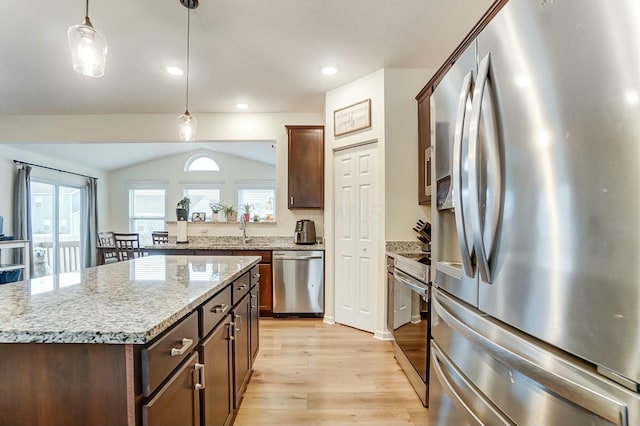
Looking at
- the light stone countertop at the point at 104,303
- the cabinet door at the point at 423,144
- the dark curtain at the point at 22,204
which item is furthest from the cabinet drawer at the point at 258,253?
the dark curtain at the point at 22,204

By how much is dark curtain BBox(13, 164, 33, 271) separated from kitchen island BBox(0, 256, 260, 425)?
5464mm

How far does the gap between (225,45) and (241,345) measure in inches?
96.6

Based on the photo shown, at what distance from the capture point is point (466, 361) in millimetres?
1104

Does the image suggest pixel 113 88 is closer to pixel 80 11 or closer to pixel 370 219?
pixel 80 11

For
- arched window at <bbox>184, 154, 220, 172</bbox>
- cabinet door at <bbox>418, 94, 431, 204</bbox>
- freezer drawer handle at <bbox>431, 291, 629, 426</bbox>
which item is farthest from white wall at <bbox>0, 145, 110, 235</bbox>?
freezer drawer handle at <bbox>431, 291, 629, 426</bbox>

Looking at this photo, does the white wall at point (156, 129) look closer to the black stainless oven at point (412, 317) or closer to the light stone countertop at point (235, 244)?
the light stone countertop at point (235, 244)

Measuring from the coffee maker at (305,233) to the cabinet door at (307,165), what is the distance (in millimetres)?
236

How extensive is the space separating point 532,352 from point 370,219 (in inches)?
100

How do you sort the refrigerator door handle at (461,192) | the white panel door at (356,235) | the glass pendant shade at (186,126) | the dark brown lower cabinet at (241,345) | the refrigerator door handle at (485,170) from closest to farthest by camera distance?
the refrigerator door handle at (485,170)
the refrigerator door handle at (461,192)
the dark brown lower cabinet at (241,345)
the glass pendant shade at (186,126)
the white panel door at (356,235)

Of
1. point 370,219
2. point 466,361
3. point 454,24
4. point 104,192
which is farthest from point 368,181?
point 104,192

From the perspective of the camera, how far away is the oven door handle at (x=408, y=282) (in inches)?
74.3

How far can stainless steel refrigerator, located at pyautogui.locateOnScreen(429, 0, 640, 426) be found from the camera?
561 mm

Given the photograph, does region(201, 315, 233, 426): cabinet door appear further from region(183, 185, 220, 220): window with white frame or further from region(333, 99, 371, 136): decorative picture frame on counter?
region(183, 185, 220, 220): window with white frame

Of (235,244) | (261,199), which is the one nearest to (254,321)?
(235,244)
